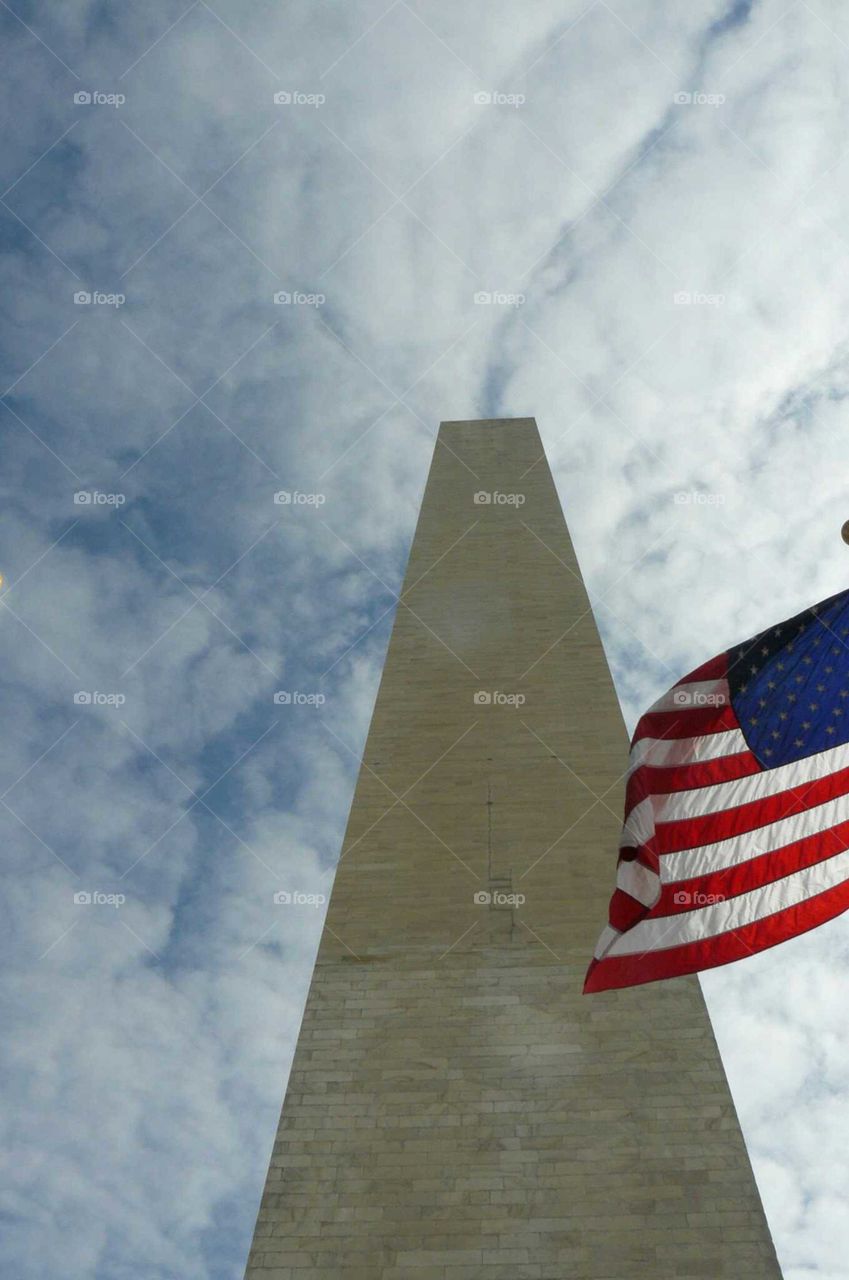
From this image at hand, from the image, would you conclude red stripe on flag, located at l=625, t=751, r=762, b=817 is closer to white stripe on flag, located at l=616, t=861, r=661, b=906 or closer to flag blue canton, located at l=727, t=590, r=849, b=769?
flag blue canton, located at l=727, t=590, r=849, b=769

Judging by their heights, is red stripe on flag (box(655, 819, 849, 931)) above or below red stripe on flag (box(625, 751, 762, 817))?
below

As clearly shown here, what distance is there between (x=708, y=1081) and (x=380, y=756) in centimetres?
566

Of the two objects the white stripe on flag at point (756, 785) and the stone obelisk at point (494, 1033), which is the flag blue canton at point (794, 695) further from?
the stone obelisk at point (494, 1033)

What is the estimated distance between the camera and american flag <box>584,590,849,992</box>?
8.34 m

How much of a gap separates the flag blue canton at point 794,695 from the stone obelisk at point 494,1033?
166 inches

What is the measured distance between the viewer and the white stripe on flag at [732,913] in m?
8.13

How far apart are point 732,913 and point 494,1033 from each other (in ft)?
12.9

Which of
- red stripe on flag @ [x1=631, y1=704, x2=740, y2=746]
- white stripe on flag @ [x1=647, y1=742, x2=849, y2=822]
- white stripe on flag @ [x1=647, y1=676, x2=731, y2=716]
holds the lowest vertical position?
white stripe on flag @ [x1=647, y1=742, x2=849, y2=822]

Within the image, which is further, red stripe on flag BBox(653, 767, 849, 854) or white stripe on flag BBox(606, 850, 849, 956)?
red stripe on flag BBox(653, 767, 849, 854)

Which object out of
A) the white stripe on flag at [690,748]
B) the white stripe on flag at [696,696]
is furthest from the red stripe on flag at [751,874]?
the white stripe on flag at [696,696]

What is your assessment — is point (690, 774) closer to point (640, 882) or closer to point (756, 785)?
point (756, 785)

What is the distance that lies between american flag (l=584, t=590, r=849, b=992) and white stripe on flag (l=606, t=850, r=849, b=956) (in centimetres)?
1

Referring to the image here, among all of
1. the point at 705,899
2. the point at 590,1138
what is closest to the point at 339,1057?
the point at 590,1138

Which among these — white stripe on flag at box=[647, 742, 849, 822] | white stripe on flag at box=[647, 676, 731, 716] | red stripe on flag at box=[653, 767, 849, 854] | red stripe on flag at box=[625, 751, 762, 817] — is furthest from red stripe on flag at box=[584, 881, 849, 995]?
white stripe on flag at box=[647, 676, 731, 716]
